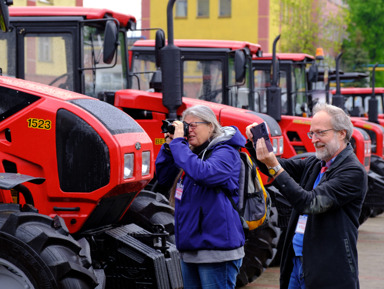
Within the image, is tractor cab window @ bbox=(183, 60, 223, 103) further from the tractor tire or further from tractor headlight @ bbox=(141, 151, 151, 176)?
the tractor tire

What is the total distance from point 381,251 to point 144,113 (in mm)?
4326

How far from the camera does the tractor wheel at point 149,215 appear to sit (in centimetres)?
685

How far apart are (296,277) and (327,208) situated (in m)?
0.52

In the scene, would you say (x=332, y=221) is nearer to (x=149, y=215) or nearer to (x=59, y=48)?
(x=149, y=215)

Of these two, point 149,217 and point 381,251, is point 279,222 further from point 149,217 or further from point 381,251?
point 149,217

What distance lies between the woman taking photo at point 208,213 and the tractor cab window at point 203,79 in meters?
5.80

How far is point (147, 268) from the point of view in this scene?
606 centimetres

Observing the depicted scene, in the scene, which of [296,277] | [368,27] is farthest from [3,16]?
[368,27]

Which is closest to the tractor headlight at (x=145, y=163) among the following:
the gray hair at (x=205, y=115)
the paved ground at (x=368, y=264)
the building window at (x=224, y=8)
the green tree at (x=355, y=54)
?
the gray hair at (x=205, y=115)

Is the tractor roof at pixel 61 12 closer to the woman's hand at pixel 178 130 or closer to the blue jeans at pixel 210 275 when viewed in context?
the woman's hand at pixel 178 130

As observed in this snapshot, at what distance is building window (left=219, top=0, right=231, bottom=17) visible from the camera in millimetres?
41906

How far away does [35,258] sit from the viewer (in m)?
5.22

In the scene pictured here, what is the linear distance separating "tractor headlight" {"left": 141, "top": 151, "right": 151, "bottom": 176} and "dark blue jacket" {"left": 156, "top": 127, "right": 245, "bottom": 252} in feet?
3.69

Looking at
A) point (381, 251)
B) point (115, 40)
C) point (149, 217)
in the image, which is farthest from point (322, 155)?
point (381, 251)
